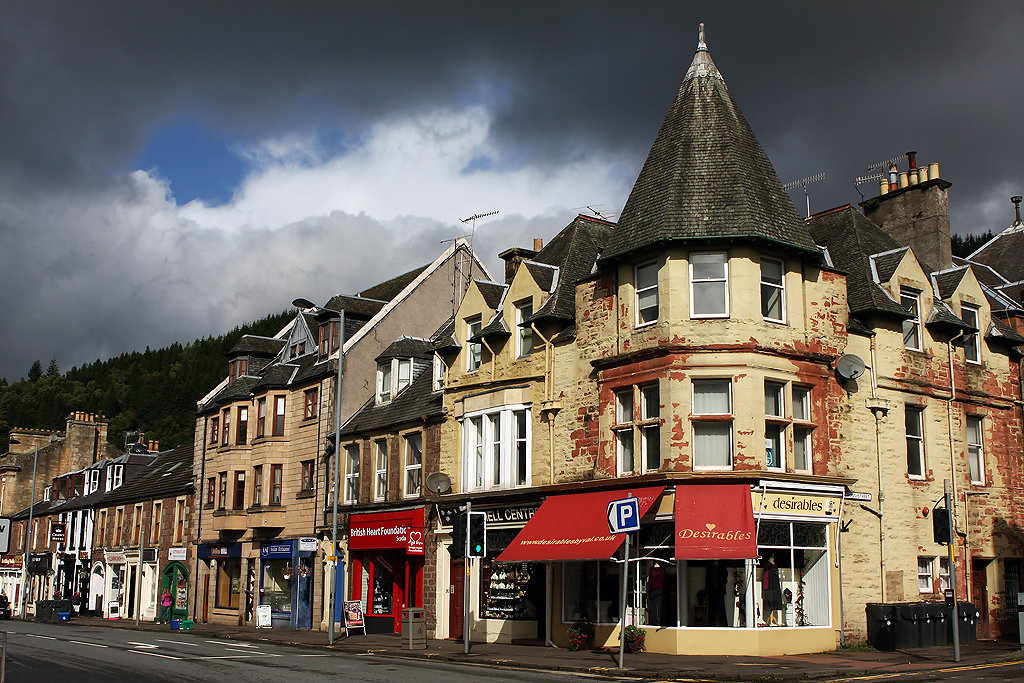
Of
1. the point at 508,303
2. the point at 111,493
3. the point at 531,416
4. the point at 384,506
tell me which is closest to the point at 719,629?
the point at 531,416

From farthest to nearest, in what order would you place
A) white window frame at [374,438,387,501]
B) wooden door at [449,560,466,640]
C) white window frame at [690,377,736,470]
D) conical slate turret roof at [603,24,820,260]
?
white window frame at [374,438,387,501] → wooden door at [449,560,466,640] → conical slate turret roof at [603,24,820,260] → white window frame at [690,377,736,470]

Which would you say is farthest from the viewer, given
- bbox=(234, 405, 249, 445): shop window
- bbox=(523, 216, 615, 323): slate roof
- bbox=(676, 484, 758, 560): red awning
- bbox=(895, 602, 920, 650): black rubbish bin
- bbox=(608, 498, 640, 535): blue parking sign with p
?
bbox=(234, 405, 249, 445): shop window

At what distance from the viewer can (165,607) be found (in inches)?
1753

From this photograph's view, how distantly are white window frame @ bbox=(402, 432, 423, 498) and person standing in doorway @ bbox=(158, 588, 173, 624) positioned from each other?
17.2m

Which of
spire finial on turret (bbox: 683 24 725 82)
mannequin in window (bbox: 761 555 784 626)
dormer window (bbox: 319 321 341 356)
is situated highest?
spire finial on turret (bbox: 683 24 725 82)

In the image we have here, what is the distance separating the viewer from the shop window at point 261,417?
4066 centimetres

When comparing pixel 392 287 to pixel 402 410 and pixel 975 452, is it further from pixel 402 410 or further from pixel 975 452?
pixel 975 452

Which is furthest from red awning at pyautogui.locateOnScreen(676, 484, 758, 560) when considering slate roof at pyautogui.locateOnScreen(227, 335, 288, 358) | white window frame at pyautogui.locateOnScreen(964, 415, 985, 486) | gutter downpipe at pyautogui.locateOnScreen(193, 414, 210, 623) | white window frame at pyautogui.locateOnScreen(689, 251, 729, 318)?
gutter downpipe at pyautogui.locateOnScreen(193, 414, 210, 623)

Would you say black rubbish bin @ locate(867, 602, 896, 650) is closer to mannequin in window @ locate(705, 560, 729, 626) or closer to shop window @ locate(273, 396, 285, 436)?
mannequin in window @ locate(705, 560, 729, 626)

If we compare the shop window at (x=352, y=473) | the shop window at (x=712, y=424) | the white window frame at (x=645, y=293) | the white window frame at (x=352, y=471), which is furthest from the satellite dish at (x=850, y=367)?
the shop window at (x=352, y=473)

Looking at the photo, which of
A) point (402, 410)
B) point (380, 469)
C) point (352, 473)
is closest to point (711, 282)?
point (402, 410)

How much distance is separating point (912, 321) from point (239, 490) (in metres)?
28.0

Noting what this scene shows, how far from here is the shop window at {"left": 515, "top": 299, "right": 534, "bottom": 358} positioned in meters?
28.4

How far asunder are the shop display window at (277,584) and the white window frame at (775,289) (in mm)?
22903
